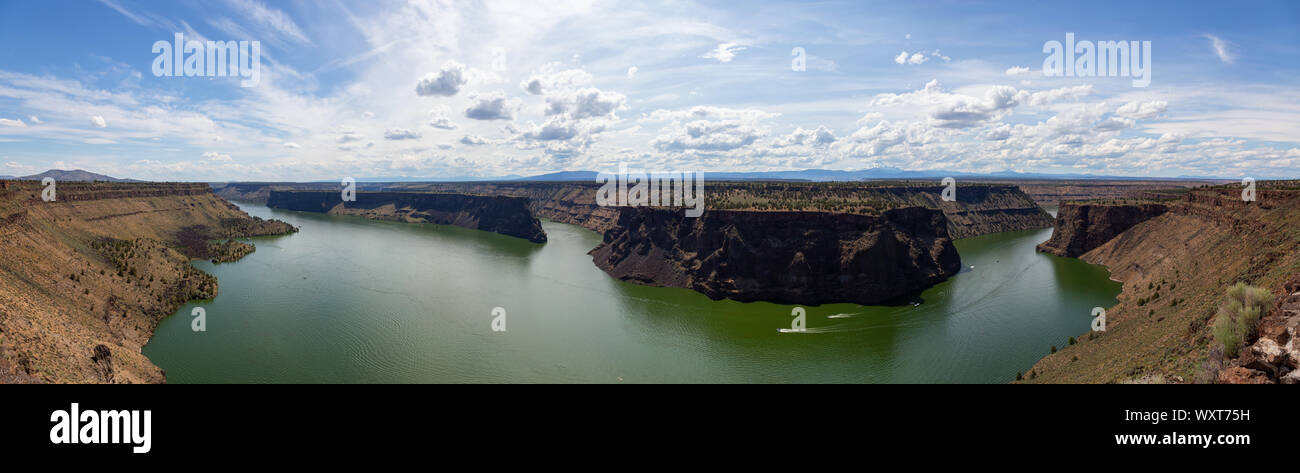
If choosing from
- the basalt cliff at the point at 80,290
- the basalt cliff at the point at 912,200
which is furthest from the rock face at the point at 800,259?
the basalt cliff at the point at 80,290

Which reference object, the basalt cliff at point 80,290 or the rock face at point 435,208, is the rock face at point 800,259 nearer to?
the basalt cliff at point 80,290

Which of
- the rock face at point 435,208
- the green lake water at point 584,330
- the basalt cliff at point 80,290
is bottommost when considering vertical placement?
the green lake water at point 584,330

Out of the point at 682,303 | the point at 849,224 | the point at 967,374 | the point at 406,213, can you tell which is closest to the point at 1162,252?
the point at 849,224

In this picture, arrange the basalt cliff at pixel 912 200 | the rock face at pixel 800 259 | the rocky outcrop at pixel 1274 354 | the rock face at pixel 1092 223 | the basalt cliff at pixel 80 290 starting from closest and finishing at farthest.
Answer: the rocky outcrop at pixel 1274 354 → the basalt cliff at pixel 80 290 → the rock face at pixel 800 259 → the rock face at pixel 1092 223 → the basalt cliff at pixel 912 200

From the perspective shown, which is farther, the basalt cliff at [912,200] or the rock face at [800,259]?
the basalt cliff at [912,200]

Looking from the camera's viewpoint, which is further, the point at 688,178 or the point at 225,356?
the point at 688,178

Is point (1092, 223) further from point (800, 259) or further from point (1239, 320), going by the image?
point (1239, 320)

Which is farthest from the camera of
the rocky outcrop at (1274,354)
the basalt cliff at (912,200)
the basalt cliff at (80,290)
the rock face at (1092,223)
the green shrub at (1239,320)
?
the basalt cliff at (912,200)

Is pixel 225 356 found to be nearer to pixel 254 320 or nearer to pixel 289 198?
pixel 254 320

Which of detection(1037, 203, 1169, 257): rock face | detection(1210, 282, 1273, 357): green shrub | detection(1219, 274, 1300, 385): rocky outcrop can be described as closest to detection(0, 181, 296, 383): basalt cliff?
detection(1219, 274, 1300, 385): rocky outcrop
